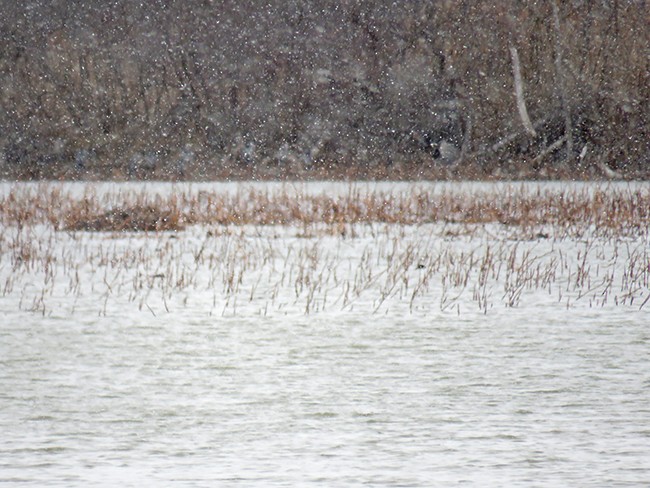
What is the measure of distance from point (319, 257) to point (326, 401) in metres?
5.68

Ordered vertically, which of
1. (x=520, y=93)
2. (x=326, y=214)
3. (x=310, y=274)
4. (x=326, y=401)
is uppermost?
(x=520, y=93)

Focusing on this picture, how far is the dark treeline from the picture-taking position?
30.4m

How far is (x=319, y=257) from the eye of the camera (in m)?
10.4

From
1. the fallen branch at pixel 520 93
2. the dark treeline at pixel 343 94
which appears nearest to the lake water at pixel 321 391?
the dark treeline at pixel 343 94

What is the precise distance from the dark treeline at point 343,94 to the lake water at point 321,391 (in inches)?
826

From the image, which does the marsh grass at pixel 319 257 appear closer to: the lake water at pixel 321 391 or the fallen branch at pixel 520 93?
the lake water at pixel 321 391

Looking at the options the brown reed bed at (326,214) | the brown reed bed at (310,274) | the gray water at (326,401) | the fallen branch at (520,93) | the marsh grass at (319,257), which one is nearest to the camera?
the gray water at (326,401)

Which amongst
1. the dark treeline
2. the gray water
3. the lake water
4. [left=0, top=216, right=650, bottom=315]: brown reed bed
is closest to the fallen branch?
the dark treeline

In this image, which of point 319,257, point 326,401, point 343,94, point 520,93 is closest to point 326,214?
point 319,257

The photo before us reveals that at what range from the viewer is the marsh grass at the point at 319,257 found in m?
7.87

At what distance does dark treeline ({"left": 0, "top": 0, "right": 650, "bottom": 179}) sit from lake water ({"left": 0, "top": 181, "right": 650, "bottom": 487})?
2099 cm

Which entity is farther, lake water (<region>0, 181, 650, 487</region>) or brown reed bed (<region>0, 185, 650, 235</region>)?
brown reed bed (<region>0, 185, 650, 235</region>)

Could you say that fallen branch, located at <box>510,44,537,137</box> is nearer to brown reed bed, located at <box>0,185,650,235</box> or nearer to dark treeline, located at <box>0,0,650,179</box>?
dark treeline, located at <box>0,0,650,179</box>

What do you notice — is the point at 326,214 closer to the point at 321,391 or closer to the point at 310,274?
the point at 310,274
